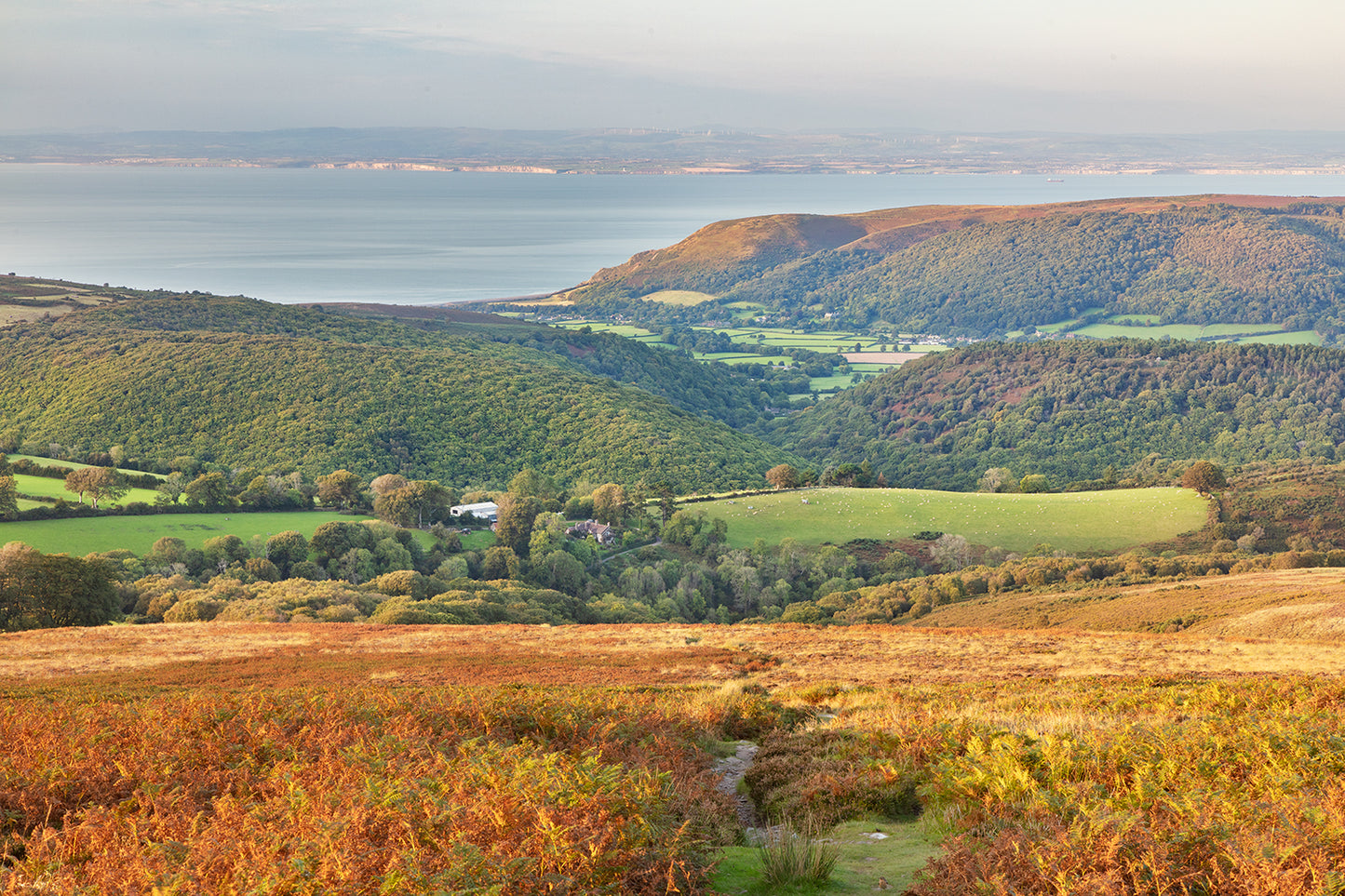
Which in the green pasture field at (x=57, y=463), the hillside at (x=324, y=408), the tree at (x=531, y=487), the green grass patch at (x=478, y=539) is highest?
the hillside at (x=324, y=408)

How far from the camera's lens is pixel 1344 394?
125m

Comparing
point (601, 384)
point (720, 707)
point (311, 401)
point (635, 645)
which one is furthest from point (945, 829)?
point (601, 384)

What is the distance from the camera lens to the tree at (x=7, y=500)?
53562 mm

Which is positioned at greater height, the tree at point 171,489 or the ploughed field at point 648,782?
the ploughed field at point 648,782

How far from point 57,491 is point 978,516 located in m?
69.5

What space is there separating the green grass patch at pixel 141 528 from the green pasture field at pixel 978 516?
1078 inches

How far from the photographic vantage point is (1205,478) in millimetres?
71875

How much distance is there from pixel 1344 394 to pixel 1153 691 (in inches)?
5612

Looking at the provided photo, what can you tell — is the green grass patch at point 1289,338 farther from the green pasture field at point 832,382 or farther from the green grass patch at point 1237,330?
the green pasture field at point 832,382

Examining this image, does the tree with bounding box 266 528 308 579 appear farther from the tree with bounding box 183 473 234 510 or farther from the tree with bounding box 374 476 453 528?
the tree with bounding box 183 473 234 510

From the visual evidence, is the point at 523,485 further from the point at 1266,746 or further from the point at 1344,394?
the point at 1344,394

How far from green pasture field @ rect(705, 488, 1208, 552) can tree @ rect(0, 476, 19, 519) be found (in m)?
47.4

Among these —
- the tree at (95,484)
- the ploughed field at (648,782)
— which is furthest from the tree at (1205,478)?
the tree at (95,484)

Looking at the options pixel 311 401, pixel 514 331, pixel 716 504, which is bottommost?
pixel 716 504
